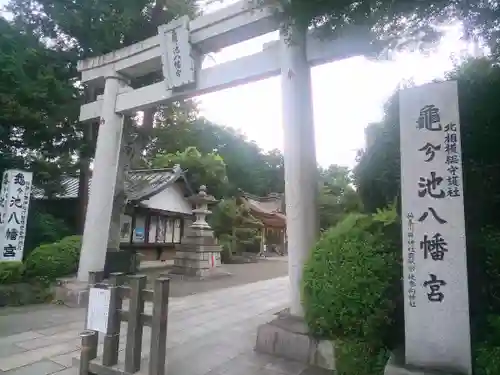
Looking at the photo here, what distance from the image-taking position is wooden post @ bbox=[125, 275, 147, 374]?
333 cm

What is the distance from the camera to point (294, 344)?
4117 mm

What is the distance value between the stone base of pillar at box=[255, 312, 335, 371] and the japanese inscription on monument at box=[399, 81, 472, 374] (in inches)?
44.1

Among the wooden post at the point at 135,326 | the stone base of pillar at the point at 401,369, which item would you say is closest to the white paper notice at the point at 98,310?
the wooden post at the point at 135,326

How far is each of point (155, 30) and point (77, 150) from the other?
4692mm

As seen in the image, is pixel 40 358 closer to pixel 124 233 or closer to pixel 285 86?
pixel 285 86

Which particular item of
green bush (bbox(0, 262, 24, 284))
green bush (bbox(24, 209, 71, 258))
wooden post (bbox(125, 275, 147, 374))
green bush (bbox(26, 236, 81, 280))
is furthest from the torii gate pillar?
green bush (bbox(24, 209, 71, 258))

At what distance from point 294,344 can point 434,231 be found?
2131 millimetres

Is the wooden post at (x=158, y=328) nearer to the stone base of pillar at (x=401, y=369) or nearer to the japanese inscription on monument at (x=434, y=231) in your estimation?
the stone base of pillar at (x=401, y=369)

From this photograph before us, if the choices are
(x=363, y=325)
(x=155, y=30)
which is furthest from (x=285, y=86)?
(x=155, y=30)

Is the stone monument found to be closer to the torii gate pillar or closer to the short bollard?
the torii gate pillar

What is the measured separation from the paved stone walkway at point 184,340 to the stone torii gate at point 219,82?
3.16 ft

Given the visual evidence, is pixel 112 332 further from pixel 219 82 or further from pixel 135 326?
pixel 219 82

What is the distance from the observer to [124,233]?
14.4m

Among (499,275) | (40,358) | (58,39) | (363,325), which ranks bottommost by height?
(40,358)
